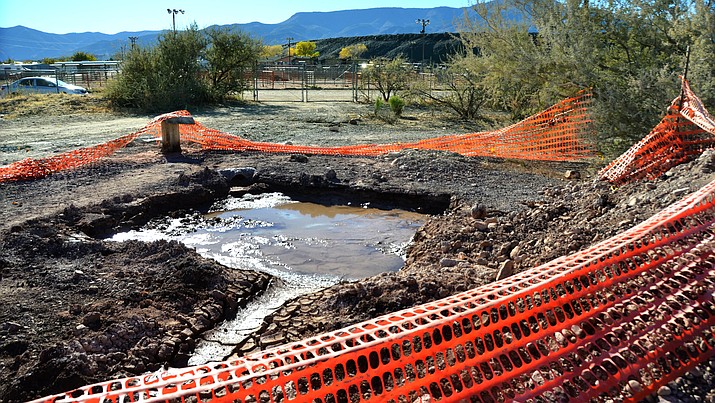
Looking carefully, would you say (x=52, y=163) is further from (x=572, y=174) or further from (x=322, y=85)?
(x=322, y=85)

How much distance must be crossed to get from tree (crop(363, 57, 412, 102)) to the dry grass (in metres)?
9.71

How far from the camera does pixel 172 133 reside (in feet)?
38.1

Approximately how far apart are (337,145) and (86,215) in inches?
259

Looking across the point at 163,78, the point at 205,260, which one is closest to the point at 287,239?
the point at 205,260

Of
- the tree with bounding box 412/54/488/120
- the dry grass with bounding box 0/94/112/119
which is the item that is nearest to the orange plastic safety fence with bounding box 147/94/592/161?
the tree with bounding box 412/54/488/120

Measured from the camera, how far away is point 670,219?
3.83 m

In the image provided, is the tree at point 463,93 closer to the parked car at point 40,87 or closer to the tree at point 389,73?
the tree at point 389,73

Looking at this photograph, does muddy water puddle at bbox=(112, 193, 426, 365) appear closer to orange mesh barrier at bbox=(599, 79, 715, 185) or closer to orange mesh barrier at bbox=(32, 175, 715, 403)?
orange mesh barrier at bbox=(32, 175, 715, 403)

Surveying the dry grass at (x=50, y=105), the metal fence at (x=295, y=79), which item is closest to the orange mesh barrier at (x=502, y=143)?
the metal fence at (x=295, y=79)

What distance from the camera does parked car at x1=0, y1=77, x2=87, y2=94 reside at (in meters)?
26.5

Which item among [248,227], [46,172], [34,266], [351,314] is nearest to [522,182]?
[248,227]

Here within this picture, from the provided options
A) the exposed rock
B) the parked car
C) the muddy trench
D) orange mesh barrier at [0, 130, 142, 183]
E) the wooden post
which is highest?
the parked car

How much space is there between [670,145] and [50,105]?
20.1 m

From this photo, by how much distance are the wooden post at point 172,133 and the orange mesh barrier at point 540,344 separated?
8.25 meters
